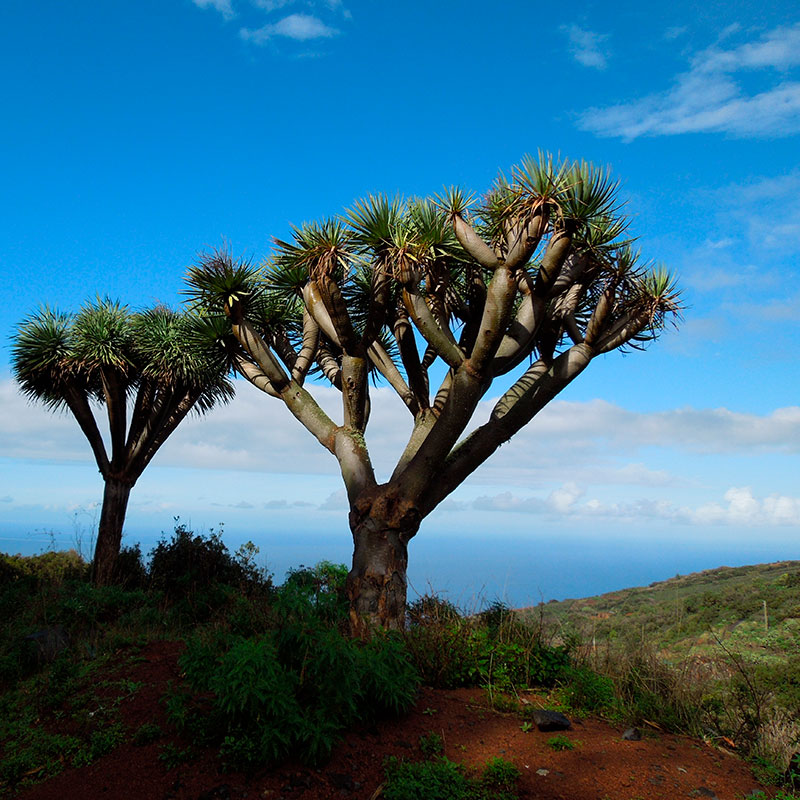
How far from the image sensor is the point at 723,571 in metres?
23.8

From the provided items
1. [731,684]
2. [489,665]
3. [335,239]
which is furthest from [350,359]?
[731,684]

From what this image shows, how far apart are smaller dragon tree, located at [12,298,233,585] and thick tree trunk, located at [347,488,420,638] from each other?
6.07 m

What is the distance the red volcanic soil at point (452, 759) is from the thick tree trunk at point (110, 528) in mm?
8167

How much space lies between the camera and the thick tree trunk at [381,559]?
26.9 ft

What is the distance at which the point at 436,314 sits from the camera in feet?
30.5

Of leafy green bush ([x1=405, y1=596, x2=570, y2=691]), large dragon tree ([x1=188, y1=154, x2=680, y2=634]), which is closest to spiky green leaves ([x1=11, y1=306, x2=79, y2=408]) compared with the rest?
large dragon tree ([x1=188, y1=154, x2=680, y2=634])

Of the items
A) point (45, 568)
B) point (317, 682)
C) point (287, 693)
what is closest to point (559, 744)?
point (317, 682)

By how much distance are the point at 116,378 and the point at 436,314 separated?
8.36 m

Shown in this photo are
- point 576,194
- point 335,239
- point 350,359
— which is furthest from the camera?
point 350,359

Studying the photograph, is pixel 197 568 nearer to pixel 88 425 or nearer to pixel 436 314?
pixel 88 425

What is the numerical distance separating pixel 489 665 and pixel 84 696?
3.84 m

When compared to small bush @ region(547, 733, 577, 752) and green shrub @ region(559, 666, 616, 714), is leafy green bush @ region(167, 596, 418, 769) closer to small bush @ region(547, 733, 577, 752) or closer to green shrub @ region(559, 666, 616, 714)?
small bush @ region(547, 733, 577, 752)

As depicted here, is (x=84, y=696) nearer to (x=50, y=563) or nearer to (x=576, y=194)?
(x=576, y=194)

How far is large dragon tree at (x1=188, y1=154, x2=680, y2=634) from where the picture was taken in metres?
8.13
